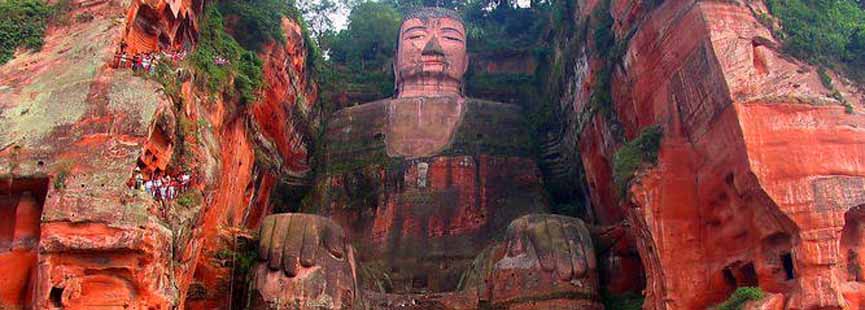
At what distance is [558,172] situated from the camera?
24.3m

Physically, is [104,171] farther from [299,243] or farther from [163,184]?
[299,243]

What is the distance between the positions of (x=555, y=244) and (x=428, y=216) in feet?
17.2

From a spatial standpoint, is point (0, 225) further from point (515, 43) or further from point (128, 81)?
point (515, 43)

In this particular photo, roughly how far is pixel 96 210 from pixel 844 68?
1212 centimetres

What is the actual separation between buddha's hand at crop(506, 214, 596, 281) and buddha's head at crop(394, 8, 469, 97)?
1016cm

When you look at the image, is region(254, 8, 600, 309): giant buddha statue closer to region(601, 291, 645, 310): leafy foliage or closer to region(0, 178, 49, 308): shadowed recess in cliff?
region(601, 291, 645, 310): leafy foliage

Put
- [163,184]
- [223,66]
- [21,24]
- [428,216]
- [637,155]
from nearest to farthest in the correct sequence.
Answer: [163,184] → [21,24] → [637,155] → [223,66] → [428,216]

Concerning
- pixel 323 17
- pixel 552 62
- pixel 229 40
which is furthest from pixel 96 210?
pixel 323 17

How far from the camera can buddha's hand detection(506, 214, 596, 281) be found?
1772 cm

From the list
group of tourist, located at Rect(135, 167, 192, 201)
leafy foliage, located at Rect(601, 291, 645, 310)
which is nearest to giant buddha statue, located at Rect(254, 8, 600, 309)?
leafy foliage, located at Rect(601, 291, 645, 310)

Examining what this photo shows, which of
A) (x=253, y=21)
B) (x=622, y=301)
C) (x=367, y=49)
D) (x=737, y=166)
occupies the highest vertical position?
(x=367, y=49)

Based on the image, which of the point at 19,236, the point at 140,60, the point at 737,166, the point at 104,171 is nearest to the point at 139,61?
the point at 140,60

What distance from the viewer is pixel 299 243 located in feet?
57.9

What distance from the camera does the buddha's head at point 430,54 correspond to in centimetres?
2828
